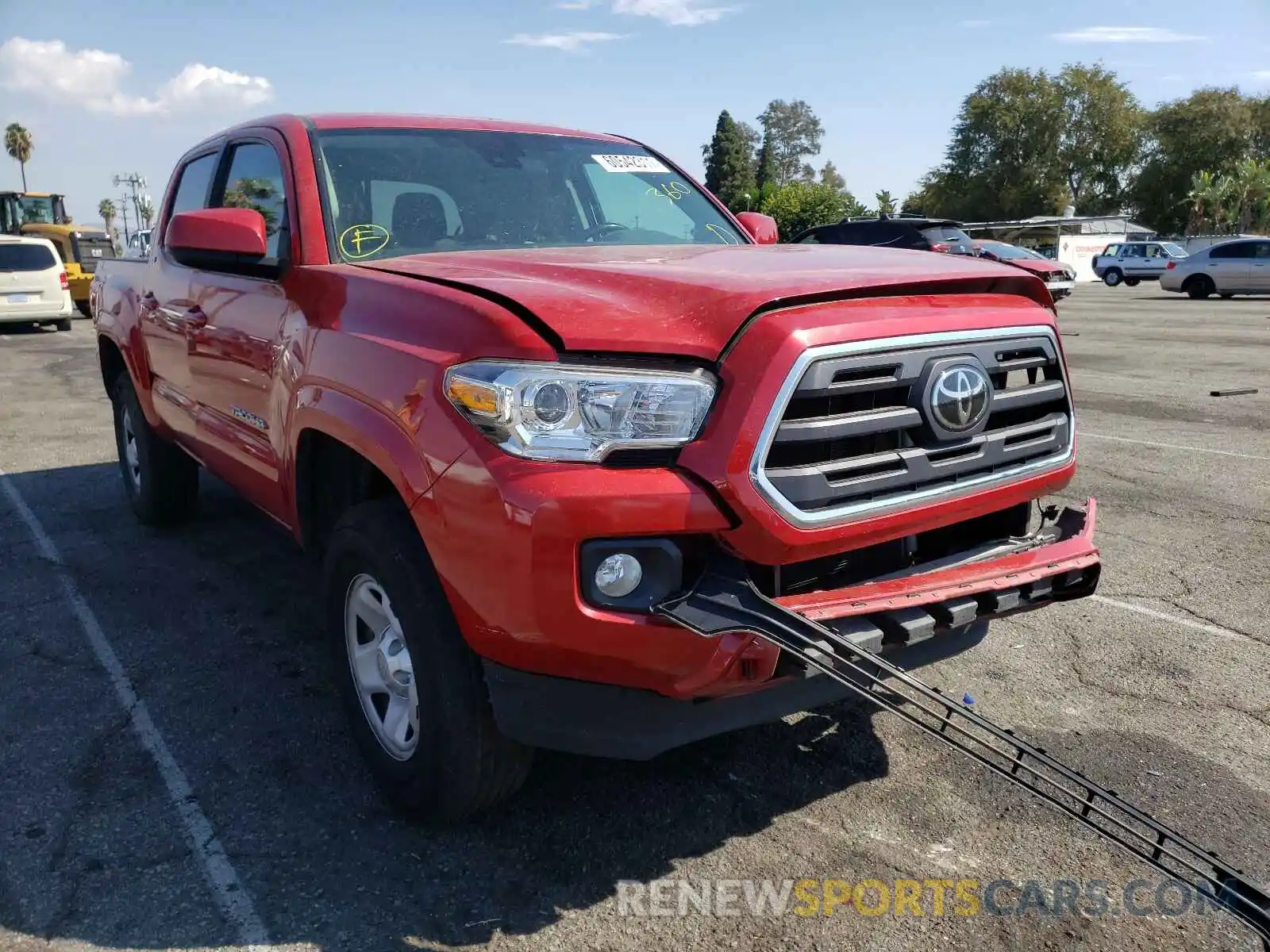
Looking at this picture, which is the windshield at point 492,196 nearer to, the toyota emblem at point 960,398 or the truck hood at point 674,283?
the truck hood at point 674,283

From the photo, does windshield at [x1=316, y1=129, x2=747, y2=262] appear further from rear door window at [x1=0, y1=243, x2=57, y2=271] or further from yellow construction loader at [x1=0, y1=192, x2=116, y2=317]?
rear door window at [x1=0, y1=243, x2=57, y2=271]

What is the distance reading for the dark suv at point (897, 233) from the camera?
62.1ft

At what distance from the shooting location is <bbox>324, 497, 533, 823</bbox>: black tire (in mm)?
2490

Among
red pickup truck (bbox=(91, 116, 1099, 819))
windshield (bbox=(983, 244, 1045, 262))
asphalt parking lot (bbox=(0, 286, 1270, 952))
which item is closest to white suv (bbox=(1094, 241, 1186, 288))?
windshield (bbox=(983, 244, 1045, 262))

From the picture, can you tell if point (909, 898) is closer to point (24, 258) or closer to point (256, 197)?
point (256, 197)

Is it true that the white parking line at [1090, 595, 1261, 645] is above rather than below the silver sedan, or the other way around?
below

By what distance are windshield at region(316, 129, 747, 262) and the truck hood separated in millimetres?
317

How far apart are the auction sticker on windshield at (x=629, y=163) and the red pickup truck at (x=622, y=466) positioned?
0.93 meters

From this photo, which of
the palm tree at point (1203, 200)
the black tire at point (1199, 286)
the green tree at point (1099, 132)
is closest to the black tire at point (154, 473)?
the black tire at point (1199, 286)

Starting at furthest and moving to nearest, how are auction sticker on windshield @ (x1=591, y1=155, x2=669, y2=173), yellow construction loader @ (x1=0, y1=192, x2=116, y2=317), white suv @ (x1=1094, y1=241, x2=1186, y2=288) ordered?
white suv @ (x1=1094, y1=241, x2=1186, y2=288) → yellow construction loader @ (x1=0, y1=192, x2=116, y2=317) → auction sticker on windshield @ (x1=591, y1=155, x2=669, y2=173)

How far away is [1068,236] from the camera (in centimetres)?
4781

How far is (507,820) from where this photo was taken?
2.87m

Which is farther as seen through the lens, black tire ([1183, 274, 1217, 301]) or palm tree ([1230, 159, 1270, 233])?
palm tree ([1230, 159, 1270, 233])

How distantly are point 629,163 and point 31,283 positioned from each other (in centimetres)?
1699
